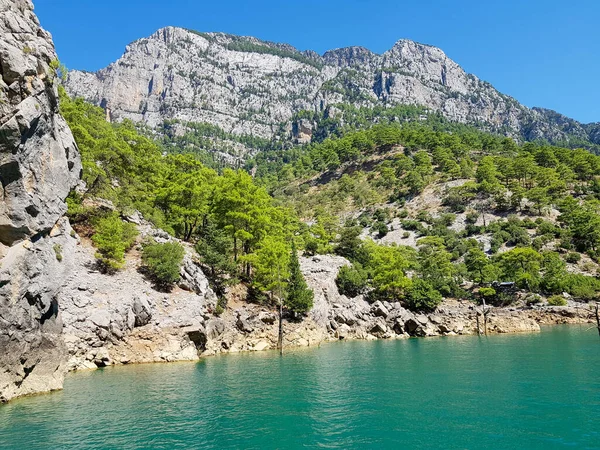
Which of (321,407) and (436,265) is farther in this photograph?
(436,265)

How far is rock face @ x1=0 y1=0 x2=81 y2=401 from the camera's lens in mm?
21516

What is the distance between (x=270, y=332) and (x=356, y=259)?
36.3 metres

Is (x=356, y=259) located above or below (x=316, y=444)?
above

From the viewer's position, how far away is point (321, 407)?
22984 millimetres

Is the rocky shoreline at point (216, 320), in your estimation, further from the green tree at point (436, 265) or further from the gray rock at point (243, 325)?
the green tree at point (436, 265)

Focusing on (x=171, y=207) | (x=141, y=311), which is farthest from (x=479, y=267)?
(x=141, y=311)

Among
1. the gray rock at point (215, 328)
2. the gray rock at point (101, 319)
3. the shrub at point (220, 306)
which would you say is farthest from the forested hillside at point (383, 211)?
the gray rock at point (215, 328)

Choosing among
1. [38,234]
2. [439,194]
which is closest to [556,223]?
[439,194]

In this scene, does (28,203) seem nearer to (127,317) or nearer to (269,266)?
(127,317)

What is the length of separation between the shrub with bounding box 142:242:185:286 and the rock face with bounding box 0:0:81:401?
13771 mm

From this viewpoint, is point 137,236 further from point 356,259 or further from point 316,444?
point 356,259

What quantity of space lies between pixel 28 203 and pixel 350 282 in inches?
2019

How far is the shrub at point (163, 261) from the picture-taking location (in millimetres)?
40781

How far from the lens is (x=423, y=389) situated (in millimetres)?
26844
